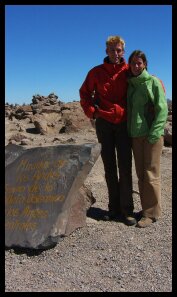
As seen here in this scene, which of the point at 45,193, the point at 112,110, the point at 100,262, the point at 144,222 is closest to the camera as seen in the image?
the point at 100,262

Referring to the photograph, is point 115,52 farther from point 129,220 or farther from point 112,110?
point 129,220

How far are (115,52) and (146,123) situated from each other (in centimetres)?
100

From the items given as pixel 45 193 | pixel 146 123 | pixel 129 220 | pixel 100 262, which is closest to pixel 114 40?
pixel 146 123

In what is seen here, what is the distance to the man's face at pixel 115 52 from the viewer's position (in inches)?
215

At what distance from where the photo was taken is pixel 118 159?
19.2 ft

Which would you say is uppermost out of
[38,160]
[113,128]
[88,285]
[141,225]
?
[113,128]

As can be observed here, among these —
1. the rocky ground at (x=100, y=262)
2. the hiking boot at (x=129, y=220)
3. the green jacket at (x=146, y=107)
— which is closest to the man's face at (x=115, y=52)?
the green jacket at (x=146, y=107)

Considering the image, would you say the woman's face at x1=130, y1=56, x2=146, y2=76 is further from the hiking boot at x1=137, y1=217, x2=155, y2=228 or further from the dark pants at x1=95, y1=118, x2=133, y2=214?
the hiking boot at x1=137, y1=217, x2=155, y2=228

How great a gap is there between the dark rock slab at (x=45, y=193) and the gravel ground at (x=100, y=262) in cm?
18

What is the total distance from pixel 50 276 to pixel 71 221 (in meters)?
1.04

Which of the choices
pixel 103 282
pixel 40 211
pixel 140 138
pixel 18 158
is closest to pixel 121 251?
pixel 103 282

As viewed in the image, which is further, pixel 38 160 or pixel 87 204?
pixel 87 204

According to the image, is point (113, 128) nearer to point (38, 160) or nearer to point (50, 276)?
point (38, 160)
